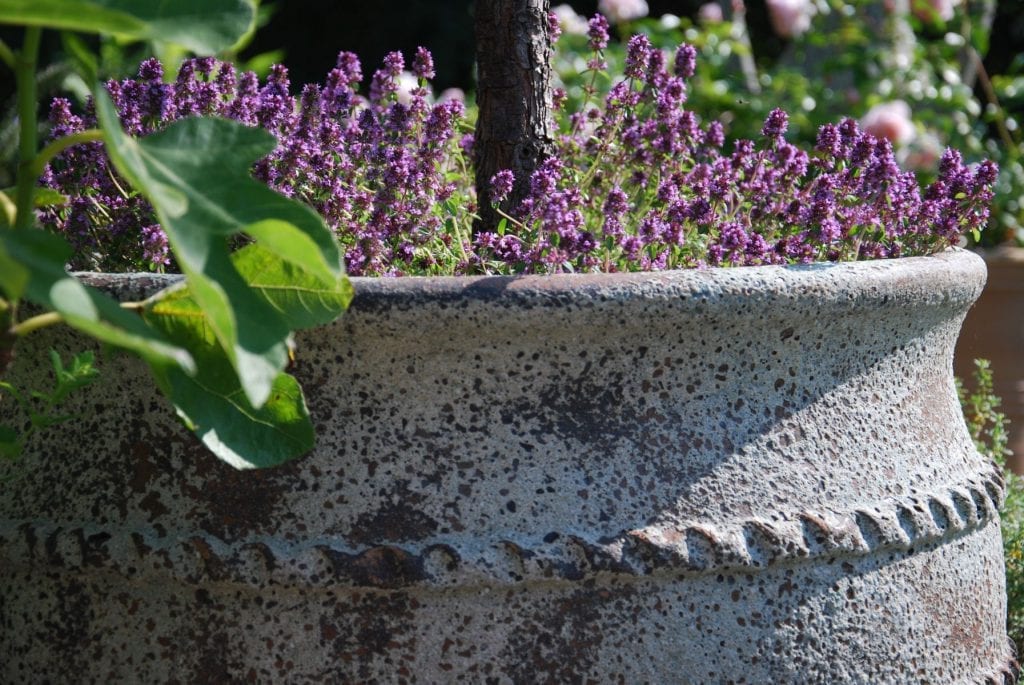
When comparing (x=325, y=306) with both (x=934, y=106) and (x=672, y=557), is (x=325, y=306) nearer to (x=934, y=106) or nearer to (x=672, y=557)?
(x=672, y=557)

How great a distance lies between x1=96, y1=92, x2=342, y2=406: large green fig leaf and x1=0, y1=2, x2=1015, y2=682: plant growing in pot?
0.28m

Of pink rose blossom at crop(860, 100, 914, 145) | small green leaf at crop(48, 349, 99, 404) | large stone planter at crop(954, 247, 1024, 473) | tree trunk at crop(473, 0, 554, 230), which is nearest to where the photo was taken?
small green leaf at crop(48, 349, 99, 404)

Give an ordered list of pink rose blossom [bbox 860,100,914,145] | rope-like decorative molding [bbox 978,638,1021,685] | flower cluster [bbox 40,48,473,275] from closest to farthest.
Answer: rope-like decorative molding [bbox 978,638,1021,685], flower cluster [bbox 40,48,473,275], pink rose blossom [bbox 860,100,914,145]

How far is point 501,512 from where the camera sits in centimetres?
135

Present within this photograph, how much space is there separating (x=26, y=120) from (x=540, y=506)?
2.13 ft

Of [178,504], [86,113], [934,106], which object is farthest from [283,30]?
[178,504]

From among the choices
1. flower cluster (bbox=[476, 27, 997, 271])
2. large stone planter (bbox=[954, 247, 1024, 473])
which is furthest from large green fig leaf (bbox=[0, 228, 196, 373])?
large stone planter (bbox=[954, 247, 1024, 473])

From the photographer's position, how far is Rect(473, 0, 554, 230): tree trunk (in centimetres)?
192

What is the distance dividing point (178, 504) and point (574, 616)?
0.46 m

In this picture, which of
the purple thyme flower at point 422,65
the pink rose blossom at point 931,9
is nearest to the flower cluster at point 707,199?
the purple thyme flower at point 422,65

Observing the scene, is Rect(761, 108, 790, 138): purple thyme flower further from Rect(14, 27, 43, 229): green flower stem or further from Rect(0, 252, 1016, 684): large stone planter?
Rect(14, 27, 43, 229): green flower stem

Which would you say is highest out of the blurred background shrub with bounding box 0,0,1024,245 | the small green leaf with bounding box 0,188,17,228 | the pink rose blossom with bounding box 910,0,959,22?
the small green leaf with bounding box 0,188,17,228

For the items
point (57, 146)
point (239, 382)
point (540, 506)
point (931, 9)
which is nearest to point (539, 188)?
point (540, 506)

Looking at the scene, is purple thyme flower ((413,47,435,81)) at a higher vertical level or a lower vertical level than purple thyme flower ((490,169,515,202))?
higher
